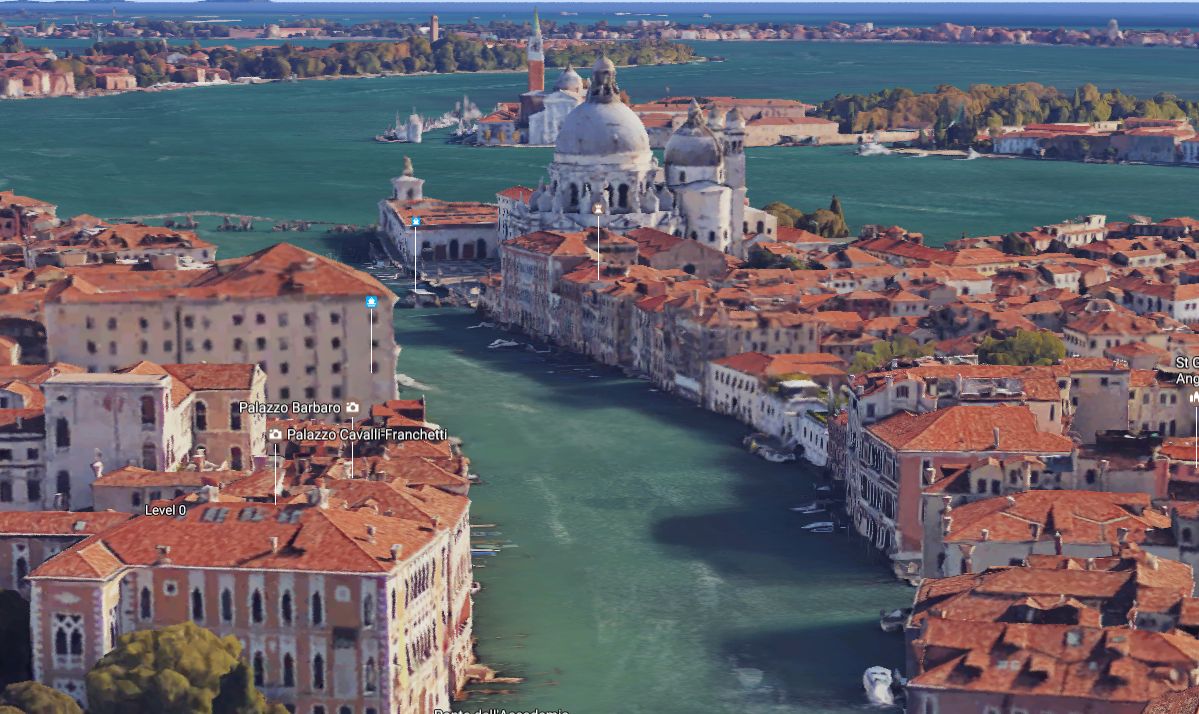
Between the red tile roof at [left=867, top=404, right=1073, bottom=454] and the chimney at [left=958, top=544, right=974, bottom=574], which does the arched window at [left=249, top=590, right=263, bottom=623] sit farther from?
the red tile roof at [left=867, top=404, right=1073, bottom=454]

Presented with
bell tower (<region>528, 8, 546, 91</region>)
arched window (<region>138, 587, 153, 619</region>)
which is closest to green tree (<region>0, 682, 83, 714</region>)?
arched window (<region>138, 587, 153, 619</region>)

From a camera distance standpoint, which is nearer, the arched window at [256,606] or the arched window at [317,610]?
the arched window at [317,610]

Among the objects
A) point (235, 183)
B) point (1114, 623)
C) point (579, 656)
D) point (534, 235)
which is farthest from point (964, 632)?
point (235, 183)

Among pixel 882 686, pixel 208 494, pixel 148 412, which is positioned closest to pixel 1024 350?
pixel 882 686

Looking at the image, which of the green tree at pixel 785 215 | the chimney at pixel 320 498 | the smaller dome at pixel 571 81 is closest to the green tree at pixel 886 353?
the chimney at pixel 320 498

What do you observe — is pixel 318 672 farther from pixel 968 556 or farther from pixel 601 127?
pixel 601 127

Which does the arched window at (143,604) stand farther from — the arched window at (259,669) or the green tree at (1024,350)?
the green tree at (1024,350)

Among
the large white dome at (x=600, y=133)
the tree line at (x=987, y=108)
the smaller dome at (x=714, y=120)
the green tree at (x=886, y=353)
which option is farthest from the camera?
the tree line at (x=987, y=108)
